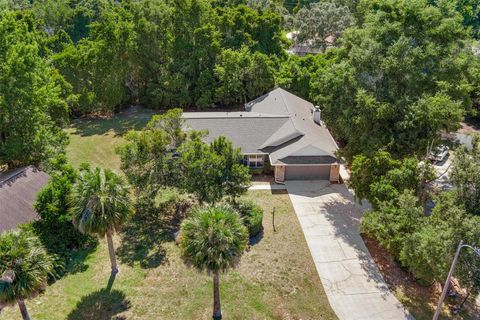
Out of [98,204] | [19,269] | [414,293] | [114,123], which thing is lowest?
[414,293]

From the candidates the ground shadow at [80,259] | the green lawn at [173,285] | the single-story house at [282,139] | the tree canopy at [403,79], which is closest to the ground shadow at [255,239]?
the green lawn at [173,285]

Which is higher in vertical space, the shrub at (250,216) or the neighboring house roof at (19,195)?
the neighboring house roof at (19,195)

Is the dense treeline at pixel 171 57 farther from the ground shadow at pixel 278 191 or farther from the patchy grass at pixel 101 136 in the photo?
the ground shadow at pixel 278 191

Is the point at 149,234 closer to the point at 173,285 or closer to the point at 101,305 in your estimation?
the point at 173,285

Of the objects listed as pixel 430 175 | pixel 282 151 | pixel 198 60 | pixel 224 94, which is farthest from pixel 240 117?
pixel 430 175

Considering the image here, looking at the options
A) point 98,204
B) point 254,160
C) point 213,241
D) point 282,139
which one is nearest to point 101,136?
point 254,160

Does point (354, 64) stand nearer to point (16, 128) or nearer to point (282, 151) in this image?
point (282, 151)

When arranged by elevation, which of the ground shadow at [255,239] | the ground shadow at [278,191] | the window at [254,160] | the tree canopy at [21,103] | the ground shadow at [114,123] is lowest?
the ground shadow at [255,239]

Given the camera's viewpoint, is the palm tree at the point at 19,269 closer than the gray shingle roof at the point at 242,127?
Yes

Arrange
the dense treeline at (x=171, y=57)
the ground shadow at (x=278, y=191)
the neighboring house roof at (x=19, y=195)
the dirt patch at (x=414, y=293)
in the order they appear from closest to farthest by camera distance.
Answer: the dirt patch at (x=414, y=293) → the neighboring house roof at (x=19, y=195) → the ground shadow at (x=278, y=191) → the dense treeline at (x=171, y=57)
